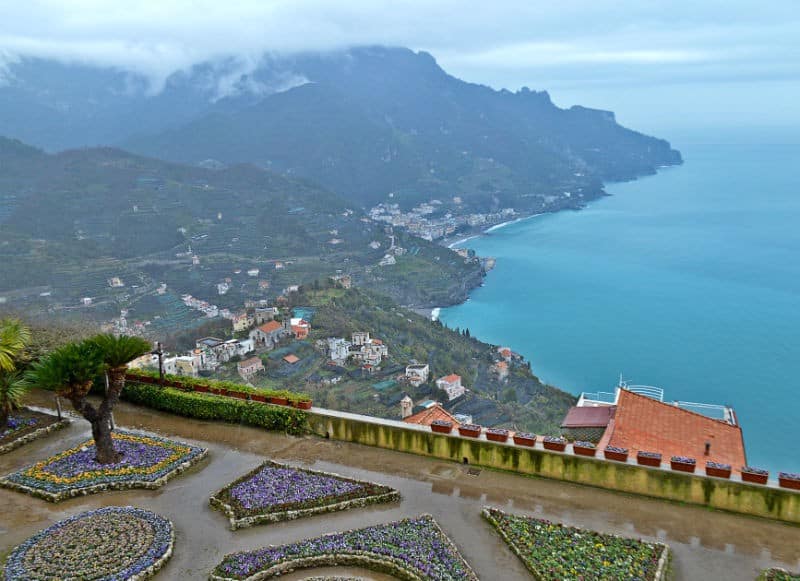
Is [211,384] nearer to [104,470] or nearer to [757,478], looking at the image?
[104,470]

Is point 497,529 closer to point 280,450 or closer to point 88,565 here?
point 280,450

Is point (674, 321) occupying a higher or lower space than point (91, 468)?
lower

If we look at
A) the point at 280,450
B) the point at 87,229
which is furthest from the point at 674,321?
the point at 87,229

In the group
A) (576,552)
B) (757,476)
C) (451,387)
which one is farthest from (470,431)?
(451,387)

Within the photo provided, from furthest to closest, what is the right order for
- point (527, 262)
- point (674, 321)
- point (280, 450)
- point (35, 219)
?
point (527, 262)
point (35, 219)
point (674, 321)
point (280, 450)

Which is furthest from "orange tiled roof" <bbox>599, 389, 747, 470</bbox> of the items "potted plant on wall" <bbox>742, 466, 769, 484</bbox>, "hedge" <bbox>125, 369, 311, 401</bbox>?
"hedge" <bbox>125, 369, 311, 401</bbox>

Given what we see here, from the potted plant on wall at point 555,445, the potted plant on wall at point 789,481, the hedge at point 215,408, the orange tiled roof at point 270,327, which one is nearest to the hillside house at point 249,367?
the orange tiled roof at point 270,327

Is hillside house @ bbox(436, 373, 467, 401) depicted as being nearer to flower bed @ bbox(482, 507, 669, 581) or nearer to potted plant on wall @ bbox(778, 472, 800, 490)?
potted plant on wall @ bbox(778, 472, 800, 490)
